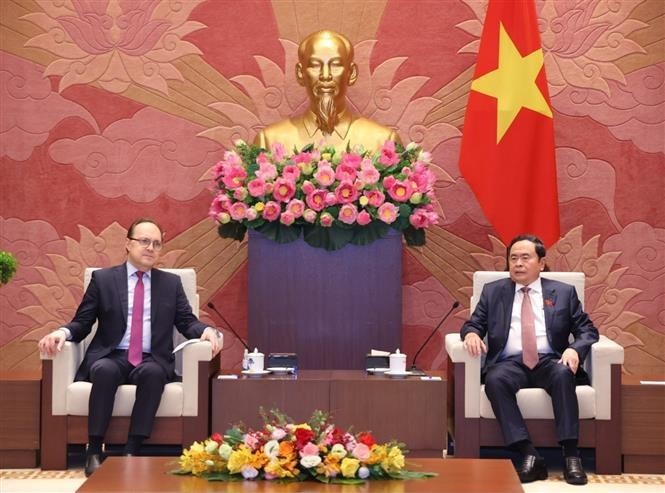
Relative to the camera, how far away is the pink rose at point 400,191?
5703 mm

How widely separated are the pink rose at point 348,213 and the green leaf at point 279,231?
323mm

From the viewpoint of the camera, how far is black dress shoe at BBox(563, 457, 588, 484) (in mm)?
5000

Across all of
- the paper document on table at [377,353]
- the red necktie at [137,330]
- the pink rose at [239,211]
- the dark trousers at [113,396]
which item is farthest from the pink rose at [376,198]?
the dark trousers at [113,396]

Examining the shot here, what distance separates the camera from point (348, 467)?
346cm

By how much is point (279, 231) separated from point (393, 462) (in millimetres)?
2516

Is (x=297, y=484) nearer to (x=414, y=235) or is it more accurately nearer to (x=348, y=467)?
(x=348, y=467)

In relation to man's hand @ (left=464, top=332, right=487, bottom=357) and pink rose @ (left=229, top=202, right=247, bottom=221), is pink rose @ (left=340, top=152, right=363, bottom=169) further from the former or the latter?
man's hand @ (left=464, top=332, right=487, bottom=357)

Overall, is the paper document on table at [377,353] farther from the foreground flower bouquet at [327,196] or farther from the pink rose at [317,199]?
the pink rose at [317,199]

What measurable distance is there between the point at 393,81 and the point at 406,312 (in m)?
1.46

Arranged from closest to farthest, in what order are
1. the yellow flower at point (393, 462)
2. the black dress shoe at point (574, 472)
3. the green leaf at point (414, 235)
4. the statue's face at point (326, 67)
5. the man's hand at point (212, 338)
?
1. the yellow flower at point (393, 462)
2. the black dress shoe at point (574, 472)
3. the man's hand at point (212, 338)
4. the green leaf at point (414, 235)
5. the statue's face at point (326, 67)

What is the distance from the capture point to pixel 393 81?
276 inches

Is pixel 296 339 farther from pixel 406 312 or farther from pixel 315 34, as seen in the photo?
pixel 315 34

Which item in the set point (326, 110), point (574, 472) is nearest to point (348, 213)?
point (326, 110)

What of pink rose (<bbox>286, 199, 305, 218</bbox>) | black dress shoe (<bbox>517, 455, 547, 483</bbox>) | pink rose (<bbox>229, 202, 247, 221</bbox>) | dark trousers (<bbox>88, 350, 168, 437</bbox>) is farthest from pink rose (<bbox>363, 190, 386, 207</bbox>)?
black dress shoe (<bbox>517, 455, 547, 483</bbox>)
